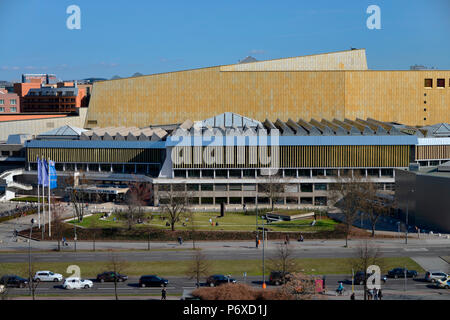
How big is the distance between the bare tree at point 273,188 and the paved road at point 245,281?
102ft

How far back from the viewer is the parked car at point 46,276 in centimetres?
4647

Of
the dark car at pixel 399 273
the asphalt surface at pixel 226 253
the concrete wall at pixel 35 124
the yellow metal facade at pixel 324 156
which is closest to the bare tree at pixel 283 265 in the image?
the asphalt surface at pixel 226 253

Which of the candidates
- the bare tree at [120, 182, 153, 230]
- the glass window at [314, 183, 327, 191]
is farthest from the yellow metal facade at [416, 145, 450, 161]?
the bare tree at [120, 182, 153, 230]

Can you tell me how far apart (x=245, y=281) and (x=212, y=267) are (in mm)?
4904

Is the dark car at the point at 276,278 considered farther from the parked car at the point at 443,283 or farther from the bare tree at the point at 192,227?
the bare tree at the point at 192,227

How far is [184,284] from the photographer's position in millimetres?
45312

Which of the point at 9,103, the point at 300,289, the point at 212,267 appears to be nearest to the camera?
the point at 300,289

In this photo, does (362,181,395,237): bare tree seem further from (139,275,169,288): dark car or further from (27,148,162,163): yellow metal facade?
(27,148,162,163): yellow metal facade

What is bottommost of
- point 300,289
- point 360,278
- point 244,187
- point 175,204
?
point 360,278

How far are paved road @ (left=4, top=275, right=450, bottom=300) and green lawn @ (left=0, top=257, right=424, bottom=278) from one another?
6.24ft

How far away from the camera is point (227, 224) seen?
2697 inches

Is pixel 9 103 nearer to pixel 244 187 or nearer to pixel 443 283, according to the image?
pixel 244 187

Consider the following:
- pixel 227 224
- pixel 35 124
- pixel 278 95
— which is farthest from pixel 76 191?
pixel 278 95

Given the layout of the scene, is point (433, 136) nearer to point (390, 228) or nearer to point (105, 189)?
point (390, 228)
